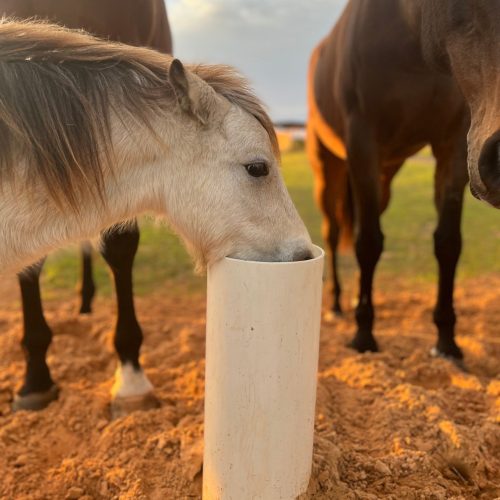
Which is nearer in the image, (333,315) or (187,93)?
(187,93)

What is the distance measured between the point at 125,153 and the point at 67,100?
0.82 ft

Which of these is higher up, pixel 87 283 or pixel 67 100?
pixel 67 100

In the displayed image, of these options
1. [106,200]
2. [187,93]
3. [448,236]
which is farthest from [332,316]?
[187,93]

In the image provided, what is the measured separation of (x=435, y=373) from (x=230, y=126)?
2.06 meters

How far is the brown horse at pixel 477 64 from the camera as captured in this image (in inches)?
76.1

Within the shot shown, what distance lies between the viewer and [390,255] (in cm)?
679

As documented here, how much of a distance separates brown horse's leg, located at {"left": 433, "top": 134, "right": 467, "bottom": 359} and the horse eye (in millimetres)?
1795

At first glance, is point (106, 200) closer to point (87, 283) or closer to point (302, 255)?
point (302, 255)

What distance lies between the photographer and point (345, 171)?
5.26 meters

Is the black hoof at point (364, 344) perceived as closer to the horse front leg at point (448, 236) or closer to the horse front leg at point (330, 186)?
the horse front leg at point (448, 236)

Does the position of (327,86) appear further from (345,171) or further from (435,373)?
(435,373)

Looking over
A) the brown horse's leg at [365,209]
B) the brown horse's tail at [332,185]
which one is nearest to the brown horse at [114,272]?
the brown horse's leg at [365,209]

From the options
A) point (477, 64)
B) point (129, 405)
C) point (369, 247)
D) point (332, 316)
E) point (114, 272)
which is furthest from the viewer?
point (332, 316)

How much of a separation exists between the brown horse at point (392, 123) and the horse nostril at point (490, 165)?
1282 mm
